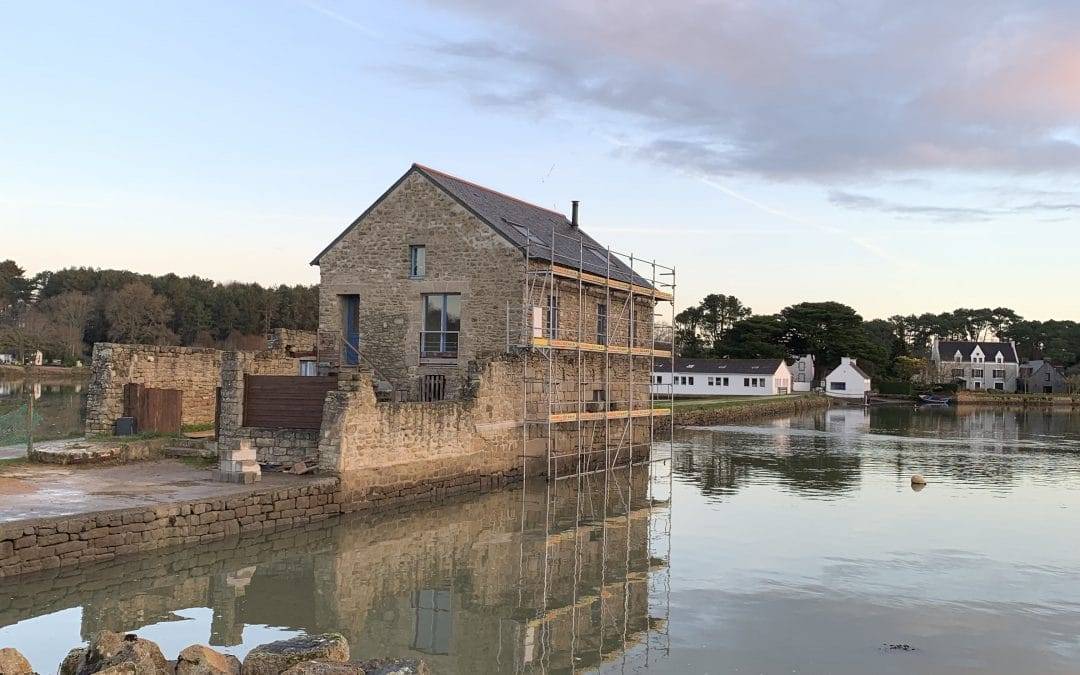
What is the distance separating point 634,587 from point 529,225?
49.6ft

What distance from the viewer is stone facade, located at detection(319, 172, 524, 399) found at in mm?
22562

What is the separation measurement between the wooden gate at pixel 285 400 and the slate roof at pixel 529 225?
6820 mm

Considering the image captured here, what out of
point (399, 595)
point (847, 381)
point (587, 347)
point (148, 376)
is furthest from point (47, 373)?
point (399, 595)

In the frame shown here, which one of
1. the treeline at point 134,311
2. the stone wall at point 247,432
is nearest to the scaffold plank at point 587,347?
the stone wall at point 247,432

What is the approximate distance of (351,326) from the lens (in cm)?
2473

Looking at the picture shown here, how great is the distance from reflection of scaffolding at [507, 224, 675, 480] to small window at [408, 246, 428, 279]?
2862 millimetres

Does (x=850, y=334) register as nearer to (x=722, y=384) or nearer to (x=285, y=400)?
(x=722, y=384)

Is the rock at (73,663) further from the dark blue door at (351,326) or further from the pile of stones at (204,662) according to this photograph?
the dark blue door at (351,326)

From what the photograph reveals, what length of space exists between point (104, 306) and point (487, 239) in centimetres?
6892

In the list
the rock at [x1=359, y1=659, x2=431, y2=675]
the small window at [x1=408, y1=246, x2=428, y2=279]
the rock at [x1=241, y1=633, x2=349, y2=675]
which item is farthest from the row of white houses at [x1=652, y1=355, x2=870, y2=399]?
the rock at [x1=359, y1=659, x2=431, y2=675]

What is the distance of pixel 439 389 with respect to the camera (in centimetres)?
2311

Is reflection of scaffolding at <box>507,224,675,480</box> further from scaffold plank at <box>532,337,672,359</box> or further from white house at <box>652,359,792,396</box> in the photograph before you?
white house at <box>652,359,792,396</box>

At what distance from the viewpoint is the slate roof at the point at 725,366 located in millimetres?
71500

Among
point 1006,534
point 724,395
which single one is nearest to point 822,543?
point 1006,534
